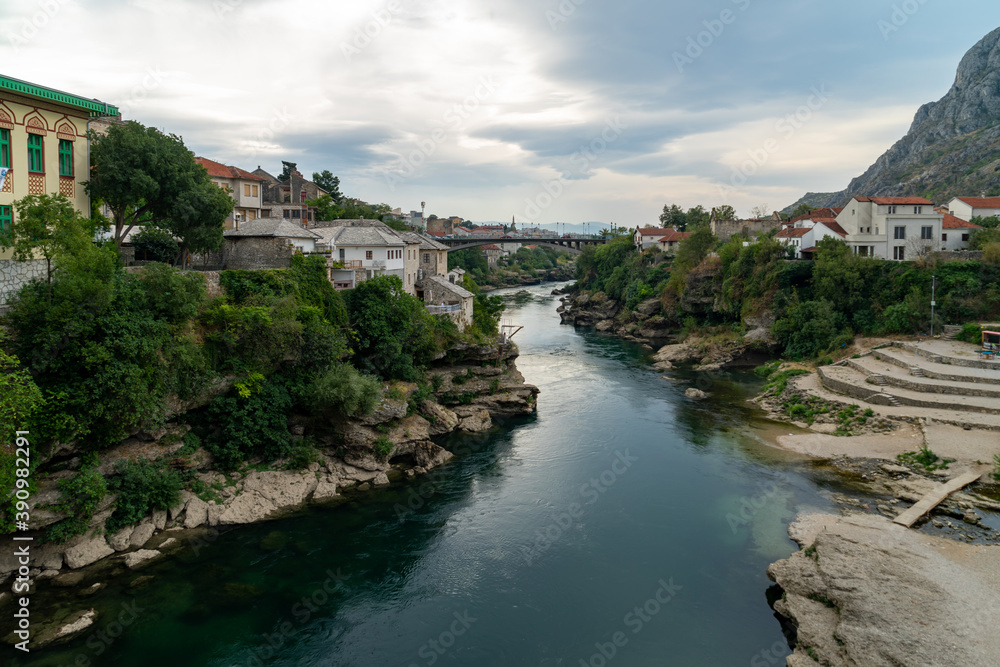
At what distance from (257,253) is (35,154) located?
8.92 m

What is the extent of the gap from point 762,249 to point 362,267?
3116 cm

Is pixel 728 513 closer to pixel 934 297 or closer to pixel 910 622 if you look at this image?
pixel 910 622

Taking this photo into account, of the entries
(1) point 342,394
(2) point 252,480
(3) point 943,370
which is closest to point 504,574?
(1) point 342,394

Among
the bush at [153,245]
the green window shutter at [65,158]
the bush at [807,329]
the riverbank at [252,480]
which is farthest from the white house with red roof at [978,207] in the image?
the green window shutter at [65,158]

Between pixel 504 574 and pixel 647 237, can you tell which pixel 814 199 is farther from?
pixel 504 574

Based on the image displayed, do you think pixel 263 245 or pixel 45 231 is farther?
pixel 263 245

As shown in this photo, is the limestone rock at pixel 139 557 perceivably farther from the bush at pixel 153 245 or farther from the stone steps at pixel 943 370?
the stone steps at pixel 943 370

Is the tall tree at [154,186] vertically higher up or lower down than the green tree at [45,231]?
higher up

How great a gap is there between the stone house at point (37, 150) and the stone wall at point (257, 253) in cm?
645

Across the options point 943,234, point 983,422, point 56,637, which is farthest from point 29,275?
point 943,234

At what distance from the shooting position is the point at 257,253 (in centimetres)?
2705

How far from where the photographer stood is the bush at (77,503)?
15.8 metres

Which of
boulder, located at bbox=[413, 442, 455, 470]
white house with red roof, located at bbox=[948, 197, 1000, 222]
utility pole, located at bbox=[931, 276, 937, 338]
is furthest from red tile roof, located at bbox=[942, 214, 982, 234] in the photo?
boulder, located at bbox=[413, 442, 455, 470]

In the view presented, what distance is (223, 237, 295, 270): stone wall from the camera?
2673cm
